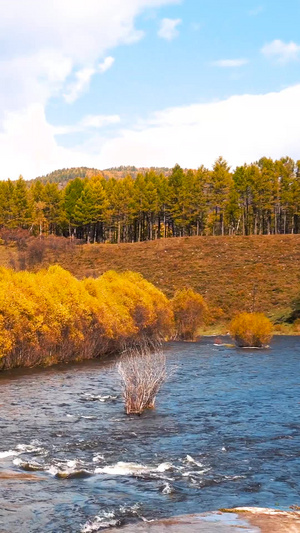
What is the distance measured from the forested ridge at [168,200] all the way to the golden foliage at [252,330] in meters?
60.5

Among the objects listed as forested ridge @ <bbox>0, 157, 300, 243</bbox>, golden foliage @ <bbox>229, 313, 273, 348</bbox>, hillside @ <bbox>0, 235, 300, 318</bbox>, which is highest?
forested ridge @ <bbox>0, 157, 300, 243</bbox>

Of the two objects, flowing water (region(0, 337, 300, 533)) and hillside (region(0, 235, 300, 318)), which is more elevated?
hillside (region(0, 235, 300, 318))

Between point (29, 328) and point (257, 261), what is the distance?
60466 mm

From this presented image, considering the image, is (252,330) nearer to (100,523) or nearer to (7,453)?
(7,453)

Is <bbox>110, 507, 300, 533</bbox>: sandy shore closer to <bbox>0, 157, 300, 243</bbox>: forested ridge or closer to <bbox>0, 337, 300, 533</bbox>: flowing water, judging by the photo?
<bbox>0, 337, 300, 533</bbox>: flowing water

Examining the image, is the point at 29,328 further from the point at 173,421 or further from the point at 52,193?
the point at 52,193

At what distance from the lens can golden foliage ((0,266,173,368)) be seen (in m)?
33.6

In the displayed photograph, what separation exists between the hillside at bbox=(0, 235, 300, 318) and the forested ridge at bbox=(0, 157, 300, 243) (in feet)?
31.5

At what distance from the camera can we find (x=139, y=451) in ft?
56.6

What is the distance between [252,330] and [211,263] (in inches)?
1686

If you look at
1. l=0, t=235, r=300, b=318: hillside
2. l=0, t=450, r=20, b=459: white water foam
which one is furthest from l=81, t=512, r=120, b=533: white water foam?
l=0, t=235, r=300, b=318: hillside

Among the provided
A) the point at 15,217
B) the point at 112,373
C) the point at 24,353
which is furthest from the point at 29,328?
the point at 15,217

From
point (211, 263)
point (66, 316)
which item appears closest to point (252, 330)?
point (66, 316)

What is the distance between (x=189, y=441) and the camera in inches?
728
